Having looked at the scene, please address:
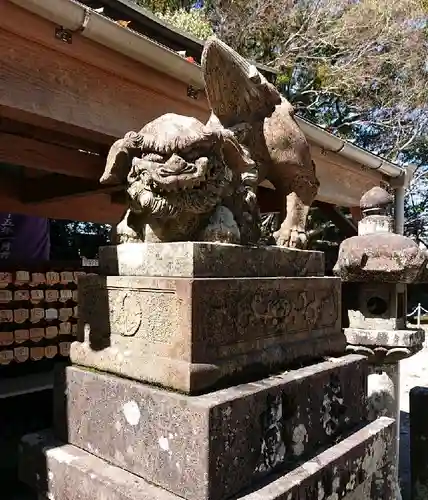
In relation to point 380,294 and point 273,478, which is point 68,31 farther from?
point 380,294

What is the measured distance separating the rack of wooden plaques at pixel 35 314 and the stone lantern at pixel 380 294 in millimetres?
1654

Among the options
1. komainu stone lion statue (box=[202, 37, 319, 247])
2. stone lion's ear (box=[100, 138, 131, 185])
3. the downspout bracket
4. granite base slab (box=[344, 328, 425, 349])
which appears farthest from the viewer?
granite base slab (box=[344, 328, 425, 349])

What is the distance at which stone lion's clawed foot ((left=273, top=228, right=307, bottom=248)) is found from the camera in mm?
1805

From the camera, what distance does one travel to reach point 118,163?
58.1 inches

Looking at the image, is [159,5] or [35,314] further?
[159,5]

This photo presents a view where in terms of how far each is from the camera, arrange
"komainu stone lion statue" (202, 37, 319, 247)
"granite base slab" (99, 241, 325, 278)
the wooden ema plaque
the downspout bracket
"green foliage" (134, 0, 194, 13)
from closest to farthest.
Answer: "granite base slab" (99, 241, 325, 278)
"komainu stone lion statue" (202, 37, 319, 247)
the downspout bracket
the wooden ema plaque
"green foliage" (134, 0, 194, 13)

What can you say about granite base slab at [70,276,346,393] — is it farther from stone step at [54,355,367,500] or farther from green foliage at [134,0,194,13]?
green foliage at [134,0,194,13]

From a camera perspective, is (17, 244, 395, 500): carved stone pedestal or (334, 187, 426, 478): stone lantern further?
(334, 187, 426, 478): stone lantern

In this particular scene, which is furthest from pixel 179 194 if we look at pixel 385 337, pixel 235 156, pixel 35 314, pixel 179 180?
pixel 35 314

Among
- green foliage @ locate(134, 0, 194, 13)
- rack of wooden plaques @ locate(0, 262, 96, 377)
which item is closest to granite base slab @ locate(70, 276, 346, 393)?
rack of wooden plaques @ locate(0, 262, 96, 377)

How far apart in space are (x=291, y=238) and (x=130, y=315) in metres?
0.70

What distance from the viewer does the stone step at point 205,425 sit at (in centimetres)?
119

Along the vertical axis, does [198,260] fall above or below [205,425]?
above

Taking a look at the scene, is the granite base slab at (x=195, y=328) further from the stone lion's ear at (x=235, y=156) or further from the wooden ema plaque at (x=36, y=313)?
the wooden ema plaque at (x=36, y=313)
